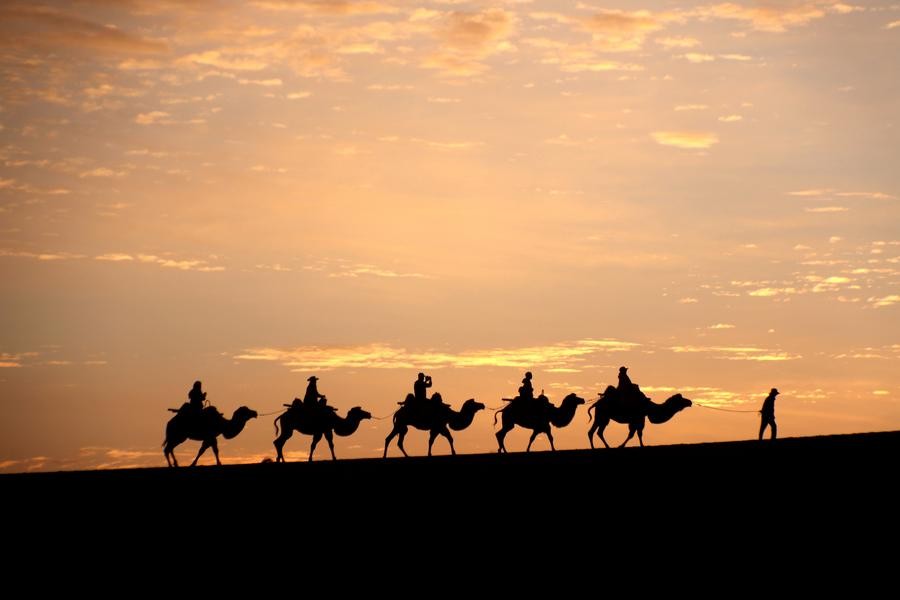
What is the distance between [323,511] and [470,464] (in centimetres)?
569

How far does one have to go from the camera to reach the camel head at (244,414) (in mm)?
37969

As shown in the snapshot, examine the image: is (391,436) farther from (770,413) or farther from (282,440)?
(770,413)

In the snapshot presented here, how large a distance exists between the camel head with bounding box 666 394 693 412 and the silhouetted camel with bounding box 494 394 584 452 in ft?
7.35

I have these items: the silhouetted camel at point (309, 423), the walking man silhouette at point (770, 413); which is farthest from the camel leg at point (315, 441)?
the walking man silhouette at point (770, 413)

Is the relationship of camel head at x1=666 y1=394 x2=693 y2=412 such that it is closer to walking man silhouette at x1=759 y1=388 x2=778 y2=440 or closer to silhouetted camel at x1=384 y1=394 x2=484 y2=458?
walking man silhouette at x1=759 y1=388 x2=778 y2=440

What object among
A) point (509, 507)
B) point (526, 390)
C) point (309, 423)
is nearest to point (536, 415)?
point (526, 390)

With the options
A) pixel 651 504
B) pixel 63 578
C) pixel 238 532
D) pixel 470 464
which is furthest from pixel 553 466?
pixel 63 578

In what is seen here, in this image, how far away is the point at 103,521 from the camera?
27656 millimetres

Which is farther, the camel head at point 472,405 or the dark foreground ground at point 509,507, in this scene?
the camel head at point 472,405

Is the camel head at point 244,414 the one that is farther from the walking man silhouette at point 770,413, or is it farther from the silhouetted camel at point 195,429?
the walking man silhouette at point 770,413

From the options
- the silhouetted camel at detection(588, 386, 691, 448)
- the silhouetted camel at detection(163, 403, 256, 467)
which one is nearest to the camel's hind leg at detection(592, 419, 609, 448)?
the silhouetted camel at detection(588, 386, 691, 448)

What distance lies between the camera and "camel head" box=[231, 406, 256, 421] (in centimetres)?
3797

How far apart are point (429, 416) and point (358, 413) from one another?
8.08ft

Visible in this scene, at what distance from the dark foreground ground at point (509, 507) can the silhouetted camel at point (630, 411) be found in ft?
12.5
